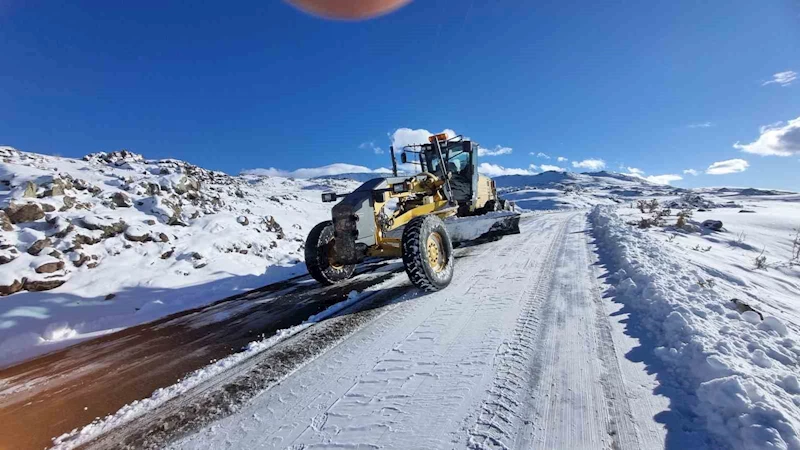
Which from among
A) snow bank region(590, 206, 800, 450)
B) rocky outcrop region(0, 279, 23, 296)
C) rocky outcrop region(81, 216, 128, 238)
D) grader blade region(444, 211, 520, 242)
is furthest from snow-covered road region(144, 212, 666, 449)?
rocky outcrop region(81, 216, 128, 238)

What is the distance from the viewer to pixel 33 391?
3.15 metres

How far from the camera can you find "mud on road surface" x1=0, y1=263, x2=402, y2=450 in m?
2.66

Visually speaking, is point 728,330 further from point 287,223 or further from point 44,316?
point 287,223

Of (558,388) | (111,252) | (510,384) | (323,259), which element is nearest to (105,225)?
(111,252)

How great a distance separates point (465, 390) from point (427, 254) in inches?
104

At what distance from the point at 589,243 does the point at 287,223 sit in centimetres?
963

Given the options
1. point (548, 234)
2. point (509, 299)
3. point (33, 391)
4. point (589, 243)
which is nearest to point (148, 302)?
point (33, 391)

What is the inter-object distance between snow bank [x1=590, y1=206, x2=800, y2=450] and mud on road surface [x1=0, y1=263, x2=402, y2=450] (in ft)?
11.8

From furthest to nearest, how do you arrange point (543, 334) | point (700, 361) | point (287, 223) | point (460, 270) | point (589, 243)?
point (287, 223) → point (589, 243) → point (460, 270) → point (543, 334) → point (700, 361)

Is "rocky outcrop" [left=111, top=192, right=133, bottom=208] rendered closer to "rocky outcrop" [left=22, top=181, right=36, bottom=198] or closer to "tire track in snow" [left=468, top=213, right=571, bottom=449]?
"rocky outcrop" [left=22, top=181, right=36, bottom=198]

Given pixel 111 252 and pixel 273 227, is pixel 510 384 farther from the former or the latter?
pixel 273 227

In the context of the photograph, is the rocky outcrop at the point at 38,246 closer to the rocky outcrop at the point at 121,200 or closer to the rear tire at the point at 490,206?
the rocky outcrop at the point at 121,200

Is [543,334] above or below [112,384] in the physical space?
below

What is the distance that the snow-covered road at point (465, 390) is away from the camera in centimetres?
207
